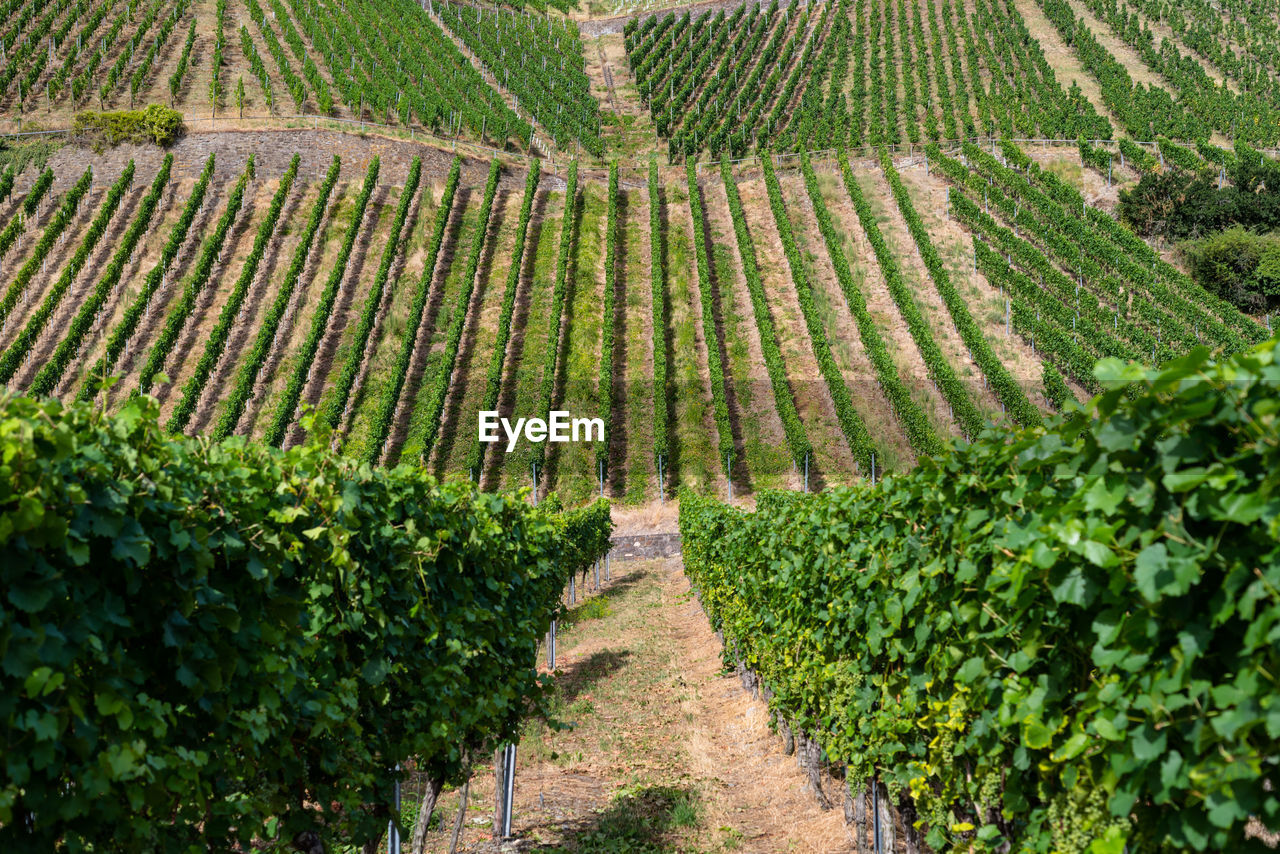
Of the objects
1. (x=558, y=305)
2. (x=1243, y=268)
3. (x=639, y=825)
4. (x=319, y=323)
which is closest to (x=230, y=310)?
(x=319, y=323)

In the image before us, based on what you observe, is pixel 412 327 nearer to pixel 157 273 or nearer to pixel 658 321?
pixel 658 321

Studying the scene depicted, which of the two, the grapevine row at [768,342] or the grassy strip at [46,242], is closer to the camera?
the grapevine row at [768,342]

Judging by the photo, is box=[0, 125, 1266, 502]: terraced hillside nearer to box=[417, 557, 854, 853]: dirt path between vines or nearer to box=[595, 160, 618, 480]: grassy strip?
box=[595, 160, 618, 480]: grassy strip

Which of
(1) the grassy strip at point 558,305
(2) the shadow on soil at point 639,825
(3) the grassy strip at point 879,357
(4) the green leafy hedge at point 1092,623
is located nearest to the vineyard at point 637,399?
(4) the green leafy hedge at point 1092,623

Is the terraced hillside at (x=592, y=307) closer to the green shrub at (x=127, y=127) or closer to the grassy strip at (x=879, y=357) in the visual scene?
the grassy strip at (x=879, y=357)

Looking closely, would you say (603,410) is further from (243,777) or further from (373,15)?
(373,15)

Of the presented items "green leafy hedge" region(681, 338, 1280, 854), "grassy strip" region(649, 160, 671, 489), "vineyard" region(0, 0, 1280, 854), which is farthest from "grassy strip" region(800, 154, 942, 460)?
"green leafy hedge" region(681, 338, 1280, 854)
